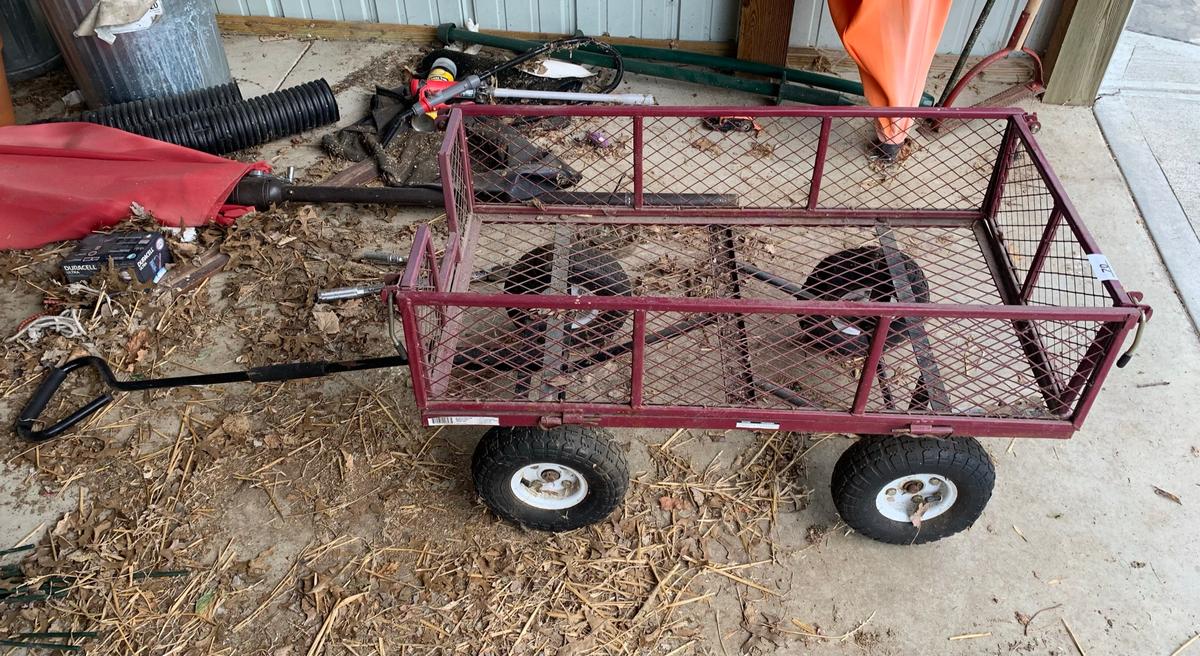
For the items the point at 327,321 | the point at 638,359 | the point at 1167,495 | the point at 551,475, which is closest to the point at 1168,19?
the point at 1167,495

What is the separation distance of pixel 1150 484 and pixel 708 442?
1796 mm

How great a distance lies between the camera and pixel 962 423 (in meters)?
2.78

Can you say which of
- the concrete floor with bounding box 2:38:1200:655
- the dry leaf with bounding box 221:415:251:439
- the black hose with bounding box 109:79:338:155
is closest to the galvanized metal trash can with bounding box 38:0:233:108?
the black hose with bounding box 109:79:338:155

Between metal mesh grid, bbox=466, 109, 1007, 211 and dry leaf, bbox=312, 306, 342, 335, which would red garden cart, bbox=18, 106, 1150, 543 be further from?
dry leaf, bbox=312, 306, 342, 335

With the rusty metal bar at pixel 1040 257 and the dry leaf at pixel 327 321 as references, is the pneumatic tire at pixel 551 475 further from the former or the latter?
the rusty metal bar at pixel 1040 257

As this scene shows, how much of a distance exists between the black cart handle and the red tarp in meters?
1.13

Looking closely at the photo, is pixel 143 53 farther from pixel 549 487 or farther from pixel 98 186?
pixel 549 487

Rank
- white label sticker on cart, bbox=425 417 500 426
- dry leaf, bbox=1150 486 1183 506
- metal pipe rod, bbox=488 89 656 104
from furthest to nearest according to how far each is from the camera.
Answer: metal pipe rod, bbox=488 89 656 104 → dry leaf, bbox=1150 486 1183 506 → white label sticker on cart, bbox=425 417 500 426

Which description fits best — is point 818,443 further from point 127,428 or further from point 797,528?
point 127,428

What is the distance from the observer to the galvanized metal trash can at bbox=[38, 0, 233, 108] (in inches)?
215

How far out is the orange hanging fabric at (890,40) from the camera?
15.9 ft

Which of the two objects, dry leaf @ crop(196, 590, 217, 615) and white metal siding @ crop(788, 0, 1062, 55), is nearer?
dry leaf @ crop(196, 590, 217, 615)

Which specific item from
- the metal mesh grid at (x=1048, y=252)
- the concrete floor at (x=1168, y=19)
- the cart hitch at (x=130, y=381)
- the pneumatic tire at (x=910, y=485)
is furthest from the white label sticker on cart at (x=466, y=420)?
the concrete floor at (x=1168, y=19)

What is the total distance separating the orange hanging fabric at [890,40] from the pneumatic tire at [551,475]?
9.45ft
